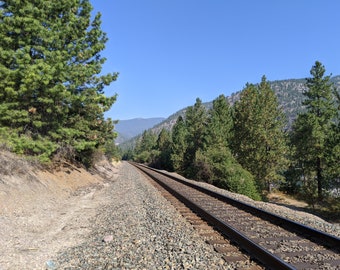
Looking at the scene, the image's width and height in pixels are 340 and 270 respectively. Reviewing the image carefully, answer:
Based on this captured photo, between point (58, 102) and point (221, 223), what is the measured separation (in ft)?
41.2

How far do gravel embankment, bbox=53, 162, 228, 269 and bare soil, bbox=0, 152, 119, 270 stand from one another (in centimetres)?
54

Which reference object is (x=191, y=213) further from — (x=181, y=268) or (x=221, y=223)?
(x=181, y=268)

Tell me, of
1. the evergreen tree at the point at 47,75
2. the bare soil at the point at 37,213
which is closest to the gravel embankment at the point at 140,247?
the bare soil at the point at 37,213

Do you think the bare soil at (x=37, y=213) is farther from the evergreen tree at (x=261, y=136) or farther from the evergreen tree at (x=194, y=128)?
the evergreen tree at (x=194, y=128)

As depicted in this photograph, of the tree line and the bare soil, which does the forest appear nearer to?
the tree line

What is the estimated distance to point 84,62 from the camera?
62.6ft

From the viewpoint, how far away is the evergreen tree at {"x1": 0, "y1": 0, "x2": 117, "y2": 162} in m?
A: 13.9

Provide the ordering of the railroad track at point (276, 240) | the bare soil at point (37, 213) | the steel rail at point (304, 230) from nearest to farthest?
1. the railroad track at point (276, 240)
2. the steel rail at point (304, 230)
3. the bare soil at point (37, 213)

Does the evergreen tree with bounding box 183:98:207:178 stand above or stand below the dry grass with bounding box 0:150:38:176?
above

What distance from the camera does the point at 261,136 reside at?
111 feet

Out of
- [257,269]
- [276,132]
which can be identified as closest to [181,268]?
[257,269]

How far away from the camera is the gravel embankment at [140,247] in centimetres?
562

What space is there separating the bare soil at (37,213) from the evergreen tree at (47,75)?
1.73 metres

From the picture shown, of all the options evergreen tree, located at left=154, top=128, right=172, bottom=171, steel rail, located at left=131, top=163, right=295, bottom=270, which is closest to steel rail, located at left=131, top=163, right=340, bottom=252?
steel rail, located at left=131, top=163, right=295, bottom=270
